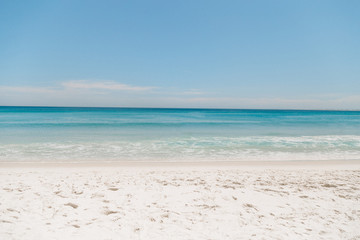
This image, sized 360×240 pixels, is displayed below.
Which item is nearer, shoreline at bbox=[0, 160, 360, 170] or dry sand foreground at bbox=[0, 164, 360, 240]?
dry sand foreground at bbox=[0, 164, 360, 240]

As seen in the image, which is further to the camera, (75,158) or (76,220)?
(75,158)

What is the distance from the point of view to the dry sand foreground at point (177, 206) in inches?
152

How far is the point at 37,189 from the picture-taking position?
18.8 feet

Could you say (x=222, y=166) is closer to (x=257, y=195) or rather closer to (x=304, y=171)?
(x=304, y=171)

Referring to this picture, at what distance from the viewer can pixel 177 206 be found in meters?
4.89

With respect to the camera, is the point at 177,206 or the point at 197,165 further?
the point at 197,165

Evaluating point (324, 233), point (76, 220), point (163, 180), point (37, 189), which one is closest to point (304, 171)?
point (324, 233)

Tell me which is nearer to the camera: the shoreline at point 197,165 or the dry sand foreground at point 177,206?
the dry sand foreground at point 177,206

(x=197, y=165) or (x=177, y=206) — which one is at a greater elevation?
(x=177, y=206)

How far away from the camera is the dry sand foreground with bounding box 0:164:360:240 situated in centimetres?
387

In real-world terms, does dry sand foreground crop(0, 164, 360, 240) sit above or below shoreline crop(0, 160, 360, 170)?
above

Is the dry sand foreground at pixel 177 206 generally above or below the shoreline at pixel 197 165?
above

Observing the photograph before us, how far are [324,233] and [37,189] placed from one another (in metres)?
6.70

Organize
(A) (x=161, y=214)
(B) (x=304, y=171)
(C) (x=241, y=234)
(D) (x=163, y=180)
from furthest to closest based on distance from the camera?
(B) (x=304, y=171) < (D) (x=163, y=180) < (A) (x=161, y=214) < (C) (x=241, y=234)
